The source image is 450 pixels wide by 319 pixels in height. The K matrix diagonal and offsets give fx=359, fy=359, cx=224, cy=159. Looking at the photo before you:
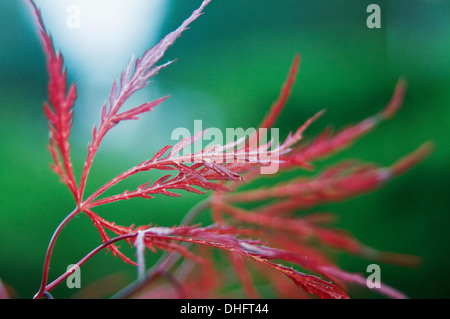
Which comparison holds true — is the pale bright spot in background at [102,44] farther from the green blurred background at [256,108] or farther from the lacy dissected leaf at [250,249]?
the lacy dissected leaf at [250,249]

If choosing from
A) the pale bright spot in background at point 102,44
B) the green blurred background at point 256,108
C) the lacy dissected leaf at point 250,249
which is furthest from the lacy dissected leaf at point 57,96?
the green blurred background at point 256,108

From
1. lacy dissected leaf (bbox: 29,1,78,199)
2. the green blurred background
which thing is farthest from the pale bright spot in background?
lacy dissected leaf (bbox: 29,1,78,199)

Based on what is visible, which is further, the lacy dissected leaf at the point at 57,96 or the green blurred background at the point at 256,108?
the green blurred background at the point at 256,108

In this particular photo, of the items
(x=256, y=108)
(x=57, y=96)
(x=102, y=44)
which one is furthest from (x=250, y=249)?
(x=256, y=108)

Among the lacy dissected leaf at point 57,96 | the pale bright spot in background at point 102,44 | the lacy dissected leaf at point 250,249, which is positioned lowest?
the lacy dissected leaf at point 250,249

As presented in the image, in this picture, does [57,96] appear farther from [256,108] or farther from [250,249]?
[256,108]

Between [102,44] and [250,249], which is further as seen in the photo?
[102,44]

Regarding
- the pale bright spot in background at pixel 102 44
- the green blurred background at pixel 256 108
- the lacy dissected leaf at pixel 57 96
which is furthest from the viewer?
the green blurred background at pixel 256 108

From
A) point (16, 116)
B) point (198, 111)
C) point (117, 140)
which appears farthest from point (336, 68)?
point (16, 116)

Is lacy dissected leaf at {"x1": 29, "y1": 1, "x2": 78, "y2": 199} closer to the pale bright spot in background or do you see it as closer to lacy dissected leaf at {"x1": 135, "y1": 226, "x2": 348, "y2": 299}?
lacy dissected leaf at {"x1": 135, "y1": 226, "x2": 348, "y2": 299}
